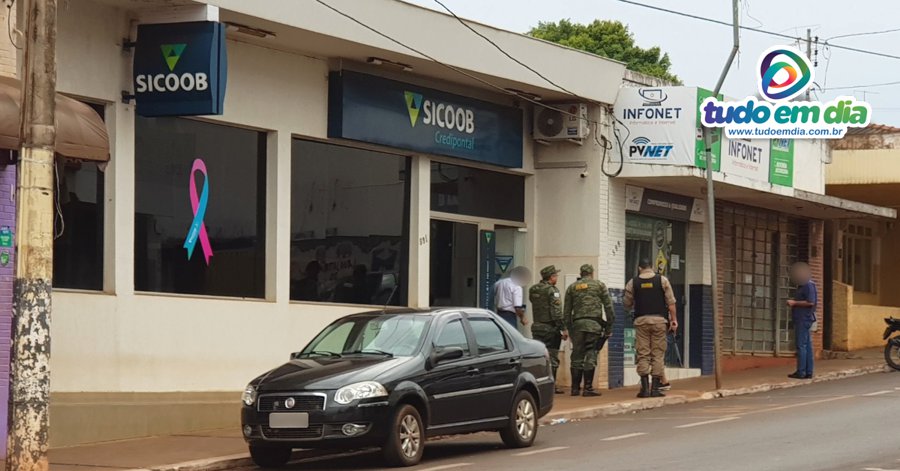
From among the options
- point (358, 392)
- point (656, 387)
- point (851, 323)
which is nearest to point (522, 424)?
point (358, 392)

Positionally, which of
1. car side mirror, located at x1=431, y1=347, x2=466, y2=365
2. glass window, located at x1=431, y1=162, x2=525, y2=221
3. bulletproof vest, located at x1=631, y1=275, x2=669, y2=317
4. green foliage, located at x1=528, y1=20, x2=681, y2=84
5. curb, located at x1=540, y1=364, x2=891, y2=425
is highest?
green foliage, located at x1=528, y1=20, x2=681, y2=84

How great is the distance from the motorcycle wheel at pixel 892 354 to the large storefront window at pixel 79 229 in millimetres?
15928

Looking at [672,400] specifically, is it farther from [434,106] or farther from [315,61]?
[315,61]

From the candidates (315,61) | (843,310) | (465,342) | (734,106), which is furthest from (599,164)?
(843,310)

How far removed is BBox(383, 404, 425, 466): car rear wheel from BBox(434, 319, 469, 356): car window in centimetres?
94

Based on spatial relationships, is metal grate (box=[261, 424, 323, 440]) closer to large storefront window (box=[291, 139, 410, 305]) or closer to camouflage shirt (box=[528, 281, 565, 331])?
large storefront window (box=[291, 139, 410, 305])

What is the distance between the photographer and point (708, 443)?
46.8ft

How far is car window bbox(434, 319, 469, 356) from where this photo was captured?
13.7 metres

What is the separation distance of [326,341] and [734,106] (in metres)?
12.1

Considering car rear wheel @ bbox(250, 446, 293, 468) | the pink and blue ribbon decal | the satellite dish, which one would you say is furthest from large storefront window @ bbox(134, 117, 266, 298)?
the satellite dish

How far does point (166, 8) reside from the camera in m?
15.2

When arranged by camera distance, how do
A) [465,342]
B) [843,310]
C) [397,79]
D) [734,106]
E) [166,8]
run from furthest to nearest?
[843,310] < [734,106] < [397,79] < [166,8] < [465,342]

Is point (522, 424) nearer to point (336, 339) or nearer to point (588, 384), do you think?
point (336, 339)

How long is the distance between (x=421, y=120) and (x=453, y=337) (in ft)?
21.2
